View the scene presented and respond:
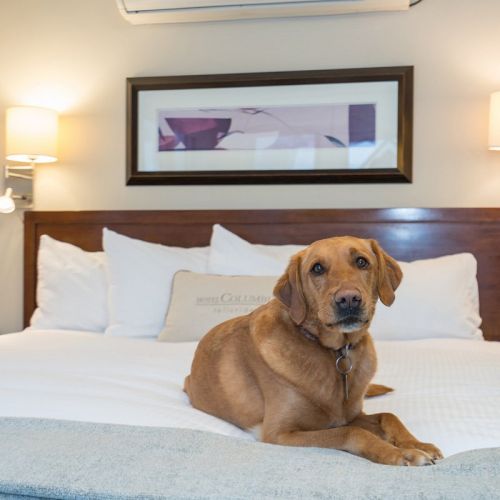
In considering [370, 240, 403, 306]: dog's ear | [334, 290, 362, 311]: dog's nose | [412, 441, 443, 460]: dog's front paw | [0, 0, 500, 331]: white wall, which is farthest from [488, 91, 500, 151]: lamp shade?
[412, 441, 443, 460]: dog's front paw

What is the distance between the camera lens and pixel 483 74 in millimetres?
2969

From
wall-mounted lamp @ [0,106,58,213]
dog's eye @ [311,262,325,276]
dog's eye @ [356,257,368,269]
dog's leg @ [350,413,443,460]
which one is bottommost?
dog's leg @ [350,413,443,460]

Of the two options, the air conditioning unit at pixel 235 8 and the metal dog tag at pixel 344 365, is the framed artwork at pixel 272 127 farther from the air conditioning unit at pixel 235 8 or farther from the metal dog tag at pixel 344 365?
the metal dog tag at pixel 344 365

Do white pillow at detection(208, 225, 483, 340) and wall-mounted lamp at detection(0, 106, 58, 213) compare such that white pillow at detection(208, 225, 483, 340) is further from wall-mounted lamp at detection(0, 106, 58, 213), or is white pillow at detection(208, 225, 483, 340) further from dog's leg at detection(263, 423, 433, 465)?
dog's leg at detection(263, 423, 433, 465)

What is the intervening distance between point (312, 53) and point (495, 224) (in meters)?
1.24

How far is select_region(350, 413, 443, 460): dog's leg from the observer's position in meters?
1.13

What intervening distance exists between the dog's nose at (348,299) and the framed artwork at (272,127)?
1848mm

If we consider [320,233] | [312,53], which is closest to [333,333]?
[320,233]

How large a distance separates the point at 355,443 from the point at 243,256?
1603 millimetres

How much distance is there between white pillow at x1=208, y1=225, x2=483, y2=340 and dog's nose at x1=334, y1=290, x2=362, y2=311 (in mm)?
1199

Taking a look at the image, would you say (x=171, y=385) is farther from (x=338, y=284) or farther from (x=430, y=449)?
(x=430, y=449)

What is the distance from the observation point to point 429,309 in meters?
2.45

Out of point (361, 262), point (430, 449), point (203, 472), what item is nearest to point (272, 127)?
point (361, 262)

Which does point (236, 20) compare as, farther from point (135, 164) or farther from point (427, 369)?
point (427, 369)
